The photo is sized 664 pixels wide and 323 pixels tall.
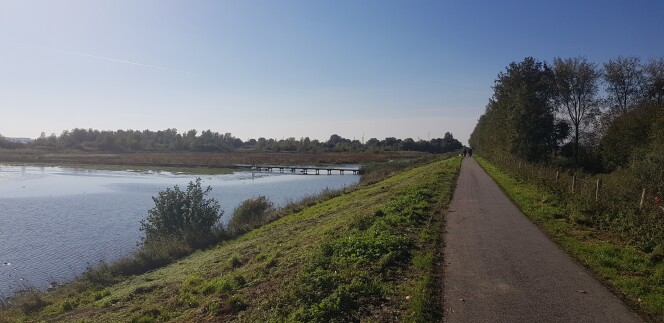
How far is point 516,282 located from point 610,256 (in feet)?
10.5

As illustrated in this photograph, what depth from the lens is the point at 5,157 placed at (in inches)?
3976

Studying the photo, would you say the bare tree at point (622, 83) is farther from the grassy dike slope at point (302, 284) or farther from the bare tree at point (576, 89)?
the grassy dike slope at point (302, 284)

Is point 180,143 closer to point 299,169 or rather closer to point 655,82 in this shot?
point 299,169

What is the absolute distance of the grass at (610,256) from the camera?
786cm

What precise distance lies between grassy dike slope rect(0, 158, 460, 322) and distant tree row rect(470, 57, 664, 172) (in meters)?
26.1

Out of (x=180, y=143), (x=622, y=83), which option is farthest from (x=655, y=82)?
(x=180, y=143)

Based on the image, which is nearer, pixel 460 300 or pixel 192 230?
pixel 460 300

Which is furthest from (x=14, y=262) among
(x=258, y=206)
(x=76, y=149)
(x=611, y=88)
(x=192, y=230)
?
(x=76, y=149)

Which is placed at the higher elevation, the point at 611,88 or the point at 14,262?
the point at 611,88

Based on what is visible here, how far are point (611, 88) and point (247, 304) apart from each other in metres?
53.2

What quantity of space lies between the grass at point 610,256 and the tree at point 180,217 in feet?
48.3

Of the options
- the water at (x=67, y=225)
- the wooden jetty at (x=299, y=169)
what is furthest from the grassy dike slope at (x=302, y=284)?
the wooden jetty at (x=299, y=169)

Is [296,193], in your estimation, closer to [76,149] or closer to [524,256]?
[524,256]

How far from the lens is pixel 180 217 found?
969 inches
